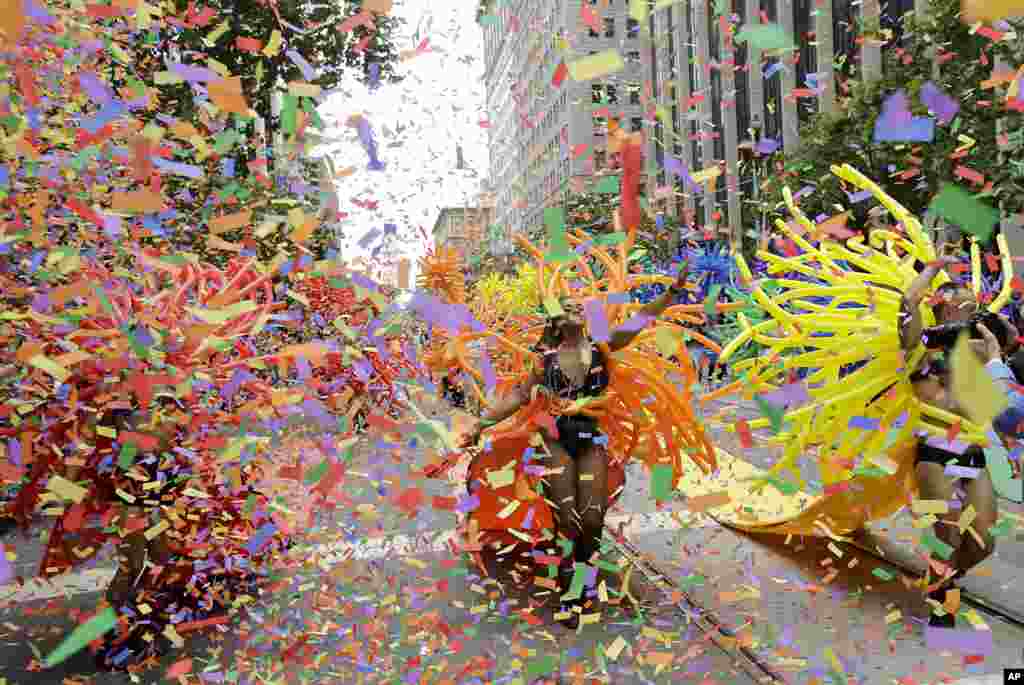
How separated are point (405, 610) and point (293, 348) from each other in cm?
185

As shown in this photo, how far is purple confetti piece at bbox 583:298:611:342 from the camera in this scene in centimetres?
518

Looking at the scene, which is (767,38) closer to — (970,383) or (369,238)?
(970,383)

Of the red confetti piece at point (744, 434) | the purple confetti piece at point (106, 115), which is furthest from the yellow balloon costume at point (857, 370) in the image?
the purple confetti piece at point (106, 115)

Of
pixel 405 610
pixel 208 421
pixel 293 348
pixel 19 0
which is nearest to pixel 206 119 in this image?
pixel 19 0

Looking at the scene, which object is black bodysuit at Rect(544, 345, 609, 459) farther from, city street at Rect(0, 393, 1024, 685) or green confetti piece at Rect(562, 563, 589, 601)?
city street at Rect(0, 393, 1024, 685)

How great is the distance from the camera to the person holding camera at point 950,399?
413 cm

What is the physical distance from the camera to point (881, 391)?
15.6ft

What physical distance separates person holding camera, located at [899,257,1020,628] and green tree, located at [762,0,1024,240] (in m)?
5.76

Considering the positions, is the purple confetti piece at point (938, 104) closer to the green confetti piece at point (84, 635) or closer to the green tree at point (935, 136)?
the green confetti piece at point (84, 635)

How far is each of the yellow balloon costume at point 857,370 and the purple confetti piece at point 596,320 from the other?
77 centimetres

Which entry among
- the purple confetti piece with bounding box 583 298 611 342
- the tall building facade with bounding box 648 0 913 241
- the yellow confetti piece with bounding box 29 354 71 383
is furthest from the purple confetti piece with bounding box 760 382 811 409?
the tall building facade with bounding box 648 0 913 241

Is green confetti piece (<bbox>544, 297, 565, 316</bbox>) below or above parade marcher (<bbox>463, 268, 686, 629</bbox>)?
above

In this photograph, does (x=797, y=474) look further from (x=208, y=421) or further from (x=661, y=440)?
(x=208, y=421)

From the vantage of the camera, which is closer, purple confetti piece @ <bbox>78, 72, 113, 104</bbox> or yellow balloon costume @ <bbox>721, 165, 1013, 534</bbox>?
purple confetti piece @ <bbox>78, 72, 113, 104</bbox>
